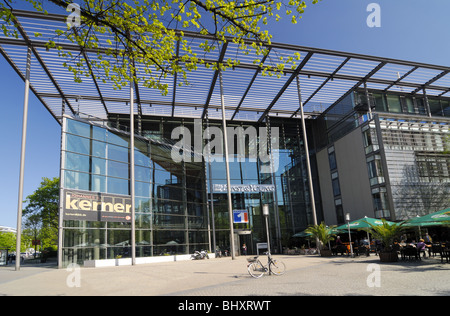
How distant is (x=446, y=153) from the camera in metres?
26.7

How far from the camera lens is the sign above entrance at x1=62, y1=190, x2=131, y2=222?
1848cm

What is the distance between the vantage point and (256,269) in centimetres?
1137

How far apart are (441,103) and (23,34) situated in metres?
36.5

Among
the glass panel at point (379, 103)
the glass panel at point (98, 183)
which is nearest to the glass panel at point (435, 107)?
the glass panel at point (379, 103)

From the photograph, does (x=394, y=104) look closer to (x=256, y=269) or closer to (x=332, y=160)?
(x=332, y=160)

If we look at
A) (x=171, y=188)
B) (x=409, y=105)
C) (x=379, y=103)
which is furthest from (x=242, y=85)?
(x=409, y=105)

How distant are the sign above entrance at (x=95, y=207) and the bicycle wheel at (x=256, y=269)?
39.7ft

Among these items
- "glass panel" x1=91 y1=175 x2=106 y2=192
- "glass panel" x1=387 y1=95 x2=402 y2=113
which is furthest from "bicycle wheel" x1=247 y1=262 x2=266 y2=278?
"glass panel" x1=387 y1=95 x2=402 y2=113

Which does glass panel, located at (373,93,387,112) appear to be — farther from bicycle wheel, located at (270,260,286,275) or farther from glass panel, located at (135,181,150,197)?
bicycle wheel, located at (270,260,286,275)

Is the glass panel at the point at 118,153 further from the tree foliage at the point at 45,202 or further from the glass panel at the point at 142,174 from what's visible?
the tree foliage at the point at 45,202

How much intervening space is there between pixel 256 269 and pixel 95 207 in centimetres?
1253

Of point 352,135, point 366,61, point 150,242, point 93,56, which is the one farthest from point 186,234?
point 366,61

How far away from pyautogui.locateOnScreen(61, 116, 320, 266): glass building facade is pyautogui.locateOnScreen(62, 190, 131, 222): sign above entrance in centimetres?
19

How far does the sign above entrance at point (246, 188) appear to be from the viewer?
1136 inches
